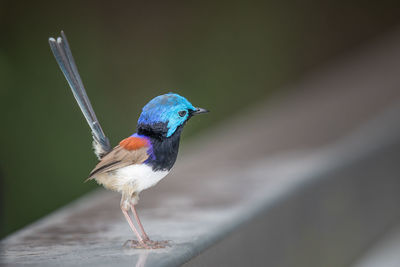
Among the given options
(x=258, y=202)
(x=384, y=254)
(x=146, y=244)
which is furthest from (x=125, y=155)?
(x=384, y=254)

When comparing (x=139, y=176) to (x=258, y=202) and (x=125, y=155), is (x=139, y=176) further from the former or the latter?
(x=258, y=202)

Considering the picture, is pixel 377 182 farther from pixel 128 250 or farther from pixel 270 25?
pixel 270 25

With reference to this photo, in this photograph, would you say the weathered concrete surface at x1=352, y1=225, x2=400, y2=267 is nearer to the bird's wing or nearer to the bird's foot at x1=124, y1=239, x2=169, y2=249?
the bird's foot at x1=124, y1=239, x2=169, y2=249

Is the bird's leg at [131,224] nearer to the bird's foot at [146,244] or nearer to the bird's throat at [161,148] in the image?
the bird's foot at [146,244]

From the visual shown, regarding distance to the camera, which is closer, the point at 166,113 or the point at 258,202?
the point at 166,113

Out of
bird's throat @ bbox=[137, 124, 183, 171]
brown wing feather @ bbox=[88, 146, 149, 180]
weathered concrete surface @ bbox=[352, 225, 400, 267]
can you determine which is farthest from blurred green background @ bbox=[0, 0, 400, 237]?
weathered concrete surface @ bbox=[352, 225, 400, 267]
